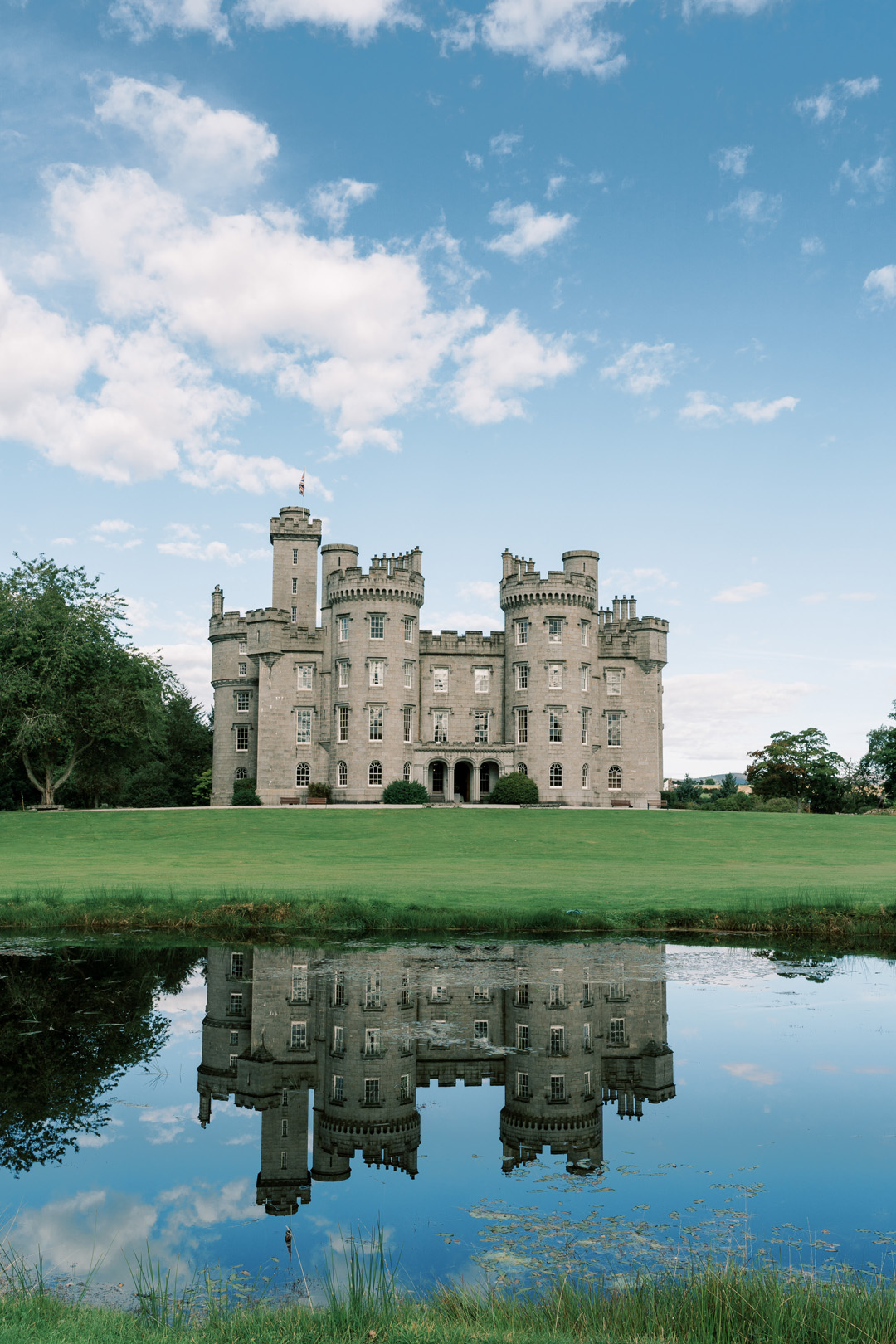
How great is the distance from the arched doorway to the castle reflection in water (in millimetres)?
43588

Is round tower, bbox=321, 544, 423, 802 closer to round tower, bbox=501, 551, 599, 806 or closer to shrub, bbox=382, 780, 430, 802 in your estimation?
shrub, bbox=382, 780, 430, 802

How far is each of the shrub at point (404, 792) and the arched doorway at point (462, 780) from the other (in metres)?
5.48

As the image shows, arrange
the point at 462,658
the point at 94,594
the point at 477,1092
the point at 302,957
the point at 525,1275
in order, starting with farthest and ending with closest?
the point at 462,658, the point at 94,594, the point at 302,957, the point at 477,1092, the point at 525,1275

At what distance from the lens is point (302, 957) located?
19.4m

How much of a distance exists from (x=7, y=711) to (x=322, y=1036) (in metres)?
43.2

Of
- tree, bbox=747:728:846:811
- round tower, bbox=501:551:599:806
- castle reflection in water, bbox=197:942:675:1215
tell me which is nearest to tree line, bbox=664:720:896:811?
tree, bbox=747:728:846:811

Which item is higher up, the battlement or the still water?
the battlement

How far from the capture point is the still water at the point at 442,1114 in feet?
27.6

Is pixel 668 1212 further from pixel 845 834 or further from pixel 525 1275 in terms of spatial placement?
pixel 845 834

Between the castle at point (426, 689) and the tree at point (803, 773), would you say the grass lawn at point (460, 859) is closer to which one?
the castle at point (426, 689)

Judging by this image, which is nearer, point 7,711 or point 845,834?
point 845,834

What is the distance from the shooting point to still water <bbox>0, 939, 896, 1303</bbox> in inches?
332

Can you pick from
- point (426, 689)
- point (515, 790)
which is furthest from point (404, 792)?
point (426, 689)

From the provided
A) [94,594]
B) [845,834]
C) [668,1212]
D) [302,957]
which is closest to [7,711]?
[94,594]
